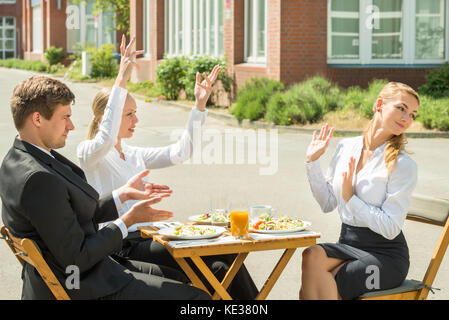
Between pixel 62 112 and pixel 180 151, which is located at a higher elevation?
pixel 62 112

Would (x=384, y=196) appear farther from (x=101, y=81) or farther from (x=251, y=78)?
(x=101, y=81)

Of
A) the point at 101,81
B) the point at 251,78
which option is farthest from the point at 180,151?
the point at 101,81

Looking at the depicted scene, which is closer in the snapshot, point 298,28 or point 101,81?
point 298,28

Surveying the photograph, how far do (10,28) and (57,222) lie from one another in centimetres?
6917

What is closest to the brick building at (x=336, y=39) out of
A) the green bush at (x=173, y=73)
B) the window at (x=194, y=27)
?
the window at (x=194, y=27)

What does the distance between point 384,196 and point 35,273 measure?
1948 millimetres

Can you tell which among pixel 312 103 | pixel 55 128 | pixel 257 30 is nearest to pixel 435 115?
pixel 312 103

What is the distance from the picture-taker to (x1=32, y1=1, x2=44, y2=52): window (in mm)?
55956

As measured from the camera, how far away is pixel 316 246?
4.01 m

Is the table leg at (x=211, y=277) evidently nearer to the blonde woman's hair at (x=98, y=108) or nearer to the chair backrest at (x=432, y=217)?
the chair backrest at (x=432, y=217)

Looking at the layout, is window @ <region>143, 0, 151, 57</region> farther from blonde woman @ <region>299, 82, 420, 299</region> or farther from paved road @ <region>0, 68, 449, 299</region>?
blonde woman @ <region>299, 82, 420, 299</region>

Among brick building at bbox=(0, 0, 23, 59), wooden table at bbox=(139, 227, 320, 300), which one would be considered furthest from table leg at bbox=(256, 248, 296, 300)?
brick building at bbox=(0, 0, 23, 59)

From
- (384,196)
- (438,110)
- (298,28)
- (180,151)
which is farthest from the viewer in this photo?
(298,28)

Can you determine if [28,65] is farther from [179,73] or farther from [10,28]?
[179,73]
